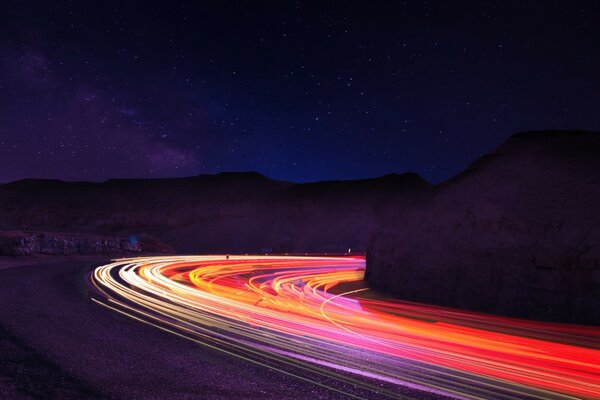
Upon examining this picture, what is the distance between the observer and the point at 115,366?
6094 millimetres

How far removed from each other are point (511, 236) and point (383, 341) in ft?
17.5

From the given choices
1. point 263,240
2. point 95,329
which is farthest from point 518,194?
point 263,240

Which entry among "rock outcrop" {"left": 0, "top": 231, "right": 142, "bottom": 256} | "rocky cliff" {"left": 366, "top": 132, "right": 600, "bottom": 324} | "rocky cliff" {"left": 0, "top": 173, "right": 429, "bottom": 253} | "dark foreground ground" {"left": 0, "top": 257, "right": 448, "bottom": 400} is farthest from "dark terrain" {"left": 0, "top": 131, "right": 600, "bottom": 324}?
"rocky cliff" {"left": 0, "top": 173, "right": 429, "bottom": 253}

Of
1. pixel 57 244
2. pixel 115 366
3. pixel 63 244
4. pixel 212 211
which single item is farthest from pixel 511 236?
pixel 212 211

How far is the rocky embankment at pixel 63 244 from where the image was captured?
2874cm

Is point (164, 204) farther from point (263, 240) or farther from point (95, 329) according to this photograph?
point (95, 329)

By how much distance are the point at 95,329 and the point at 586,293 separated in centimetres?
967

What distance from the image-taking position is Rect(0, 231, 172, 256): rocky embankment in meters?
28.7

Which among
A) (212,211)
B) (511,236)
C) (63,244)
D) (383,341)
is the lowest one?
(383,341)

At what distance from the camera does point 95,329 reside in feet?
27.5

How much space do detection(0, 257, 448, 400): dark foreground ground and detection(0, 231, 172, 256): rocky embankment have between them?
872 inches

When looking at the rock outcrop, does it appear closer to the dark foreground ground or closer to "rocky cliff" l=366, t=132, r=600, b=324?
the dark foreground ground

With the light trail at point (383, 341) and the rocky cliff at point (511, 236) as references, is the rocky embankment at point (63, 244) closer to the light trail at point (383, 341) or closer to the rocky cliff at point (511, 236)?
the light trail at point (383, 341)

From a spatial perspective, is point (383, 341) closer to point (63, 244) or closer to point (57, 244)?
point (57, 244)
